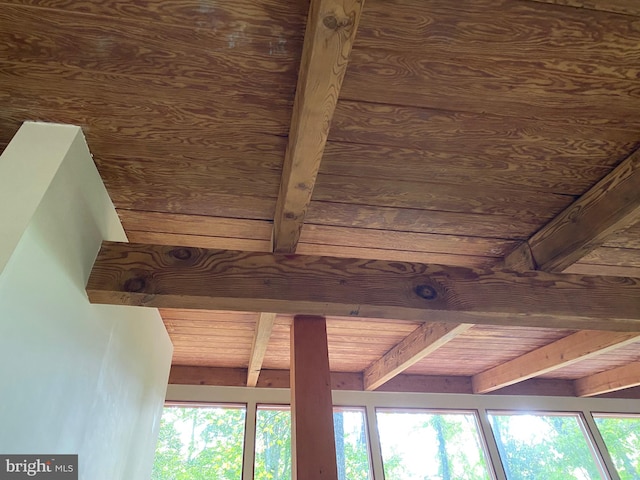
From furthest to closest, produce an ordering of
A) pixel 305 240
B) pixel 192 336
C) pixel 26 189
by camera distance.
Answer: pixel 192 336, pixel 305 240, pixel 26 189

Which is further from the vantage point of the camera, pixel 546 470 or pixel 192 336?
pixel 546 470

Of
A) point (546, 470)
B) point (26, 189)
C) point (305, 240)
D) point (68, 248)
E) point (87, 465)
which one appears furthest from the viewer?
point (546, 470)

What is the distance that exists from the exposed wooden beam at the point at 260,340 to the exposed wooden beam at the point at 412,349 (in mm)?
837

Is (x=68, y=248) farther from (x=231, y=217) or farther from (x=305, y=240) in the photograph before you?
(x=305, y=240)

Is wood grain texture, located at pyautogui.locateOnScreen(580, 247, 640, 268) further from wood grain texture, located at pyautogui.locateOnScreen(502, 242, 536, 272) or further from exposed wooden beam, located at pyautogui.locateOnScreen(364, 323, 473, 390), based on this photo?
exposed wooden beam, located at pyautogui.locateOnScreen(364, 323, 473, 390)

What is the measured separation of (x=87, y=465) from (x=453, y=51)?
5.08 feet

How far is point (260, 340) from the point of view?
2.08m

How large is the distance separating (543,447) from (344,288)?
292cm

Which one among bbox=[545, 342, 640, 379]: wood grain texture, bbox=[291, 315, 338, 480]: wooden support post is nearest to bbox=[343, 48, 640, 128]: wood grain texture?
bbox=[291, 315, 338, 480]: wooden support post

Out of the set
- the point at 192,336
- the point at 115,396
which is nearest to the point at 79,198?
the point at 115,396

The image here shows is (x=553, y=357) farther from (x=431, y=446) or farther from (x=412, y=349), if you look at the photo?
(x=431, y=446)

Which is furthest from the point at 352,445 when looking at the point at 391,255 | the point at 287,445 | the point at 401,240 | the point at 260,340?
the point at 401,240

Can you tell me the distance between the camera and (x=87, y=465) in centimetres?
121

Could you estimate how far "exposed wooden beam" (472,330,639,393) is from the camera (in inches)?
84.3
